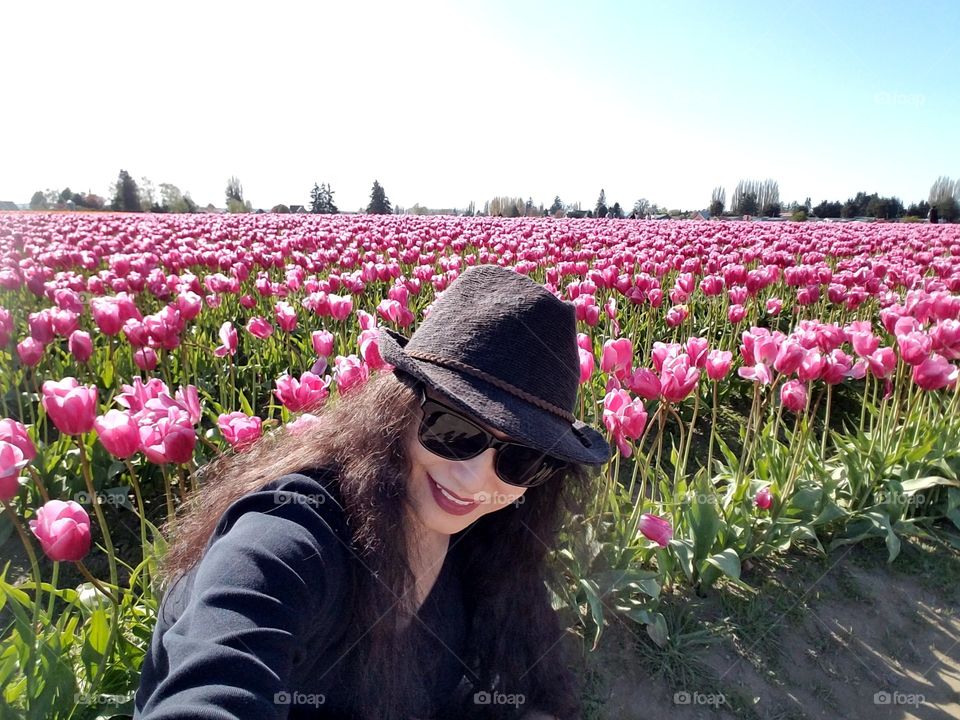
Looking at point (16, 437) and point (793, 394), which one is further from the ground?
point (16, 437)

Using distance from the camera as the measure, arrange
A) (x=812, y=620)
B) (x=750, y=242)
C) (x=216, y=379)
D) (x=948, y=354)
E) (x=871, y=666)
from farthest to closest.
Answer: (x=750, y=242), (x=216, y=379), (x=948, y=354), (x=812, y=620), (x=871, y=666)

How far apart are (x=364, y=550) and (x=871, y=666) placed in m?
2.45

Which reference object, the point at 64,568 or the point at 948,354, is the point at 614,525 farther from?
the point at 64,568

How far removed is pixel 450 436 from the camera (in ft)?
4.42

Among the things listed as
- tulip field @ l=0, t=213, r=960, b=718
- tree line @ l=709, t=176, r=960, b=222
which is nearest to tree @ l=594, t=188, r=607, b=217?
tree line @ l=709, t=176, r=960, b=222

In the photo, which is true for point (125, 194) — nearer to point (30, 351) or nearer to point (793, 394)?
point (30, 351)

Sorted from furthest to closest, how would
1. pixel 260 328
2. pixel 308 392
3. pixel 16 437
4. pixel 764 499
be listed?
pixel 260 328
pixel 764 499
pixel 308 392
pixel 16 437

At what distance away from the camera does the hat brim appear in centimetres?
125

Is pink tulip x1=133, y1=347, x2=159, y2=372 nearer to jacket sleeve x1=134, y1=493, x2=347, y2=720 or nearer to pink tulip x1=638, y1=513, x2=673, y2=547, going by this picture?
jacket sleeve x1=134, y1=493, x2=347, y2=720

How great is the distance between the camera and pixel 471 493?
54.2 inches

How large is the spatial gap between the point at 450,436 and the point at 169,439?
1.02 metres

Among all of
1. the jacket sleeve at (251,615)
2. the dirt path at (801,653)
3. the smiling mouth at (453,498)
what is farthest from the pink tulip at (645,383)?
the jacket sleeve at (251,615)

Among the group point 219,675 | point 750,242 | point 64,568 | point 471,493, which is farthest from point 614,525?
point 750,242

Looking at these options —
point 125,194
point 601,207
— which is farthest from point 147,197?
point 601,207
